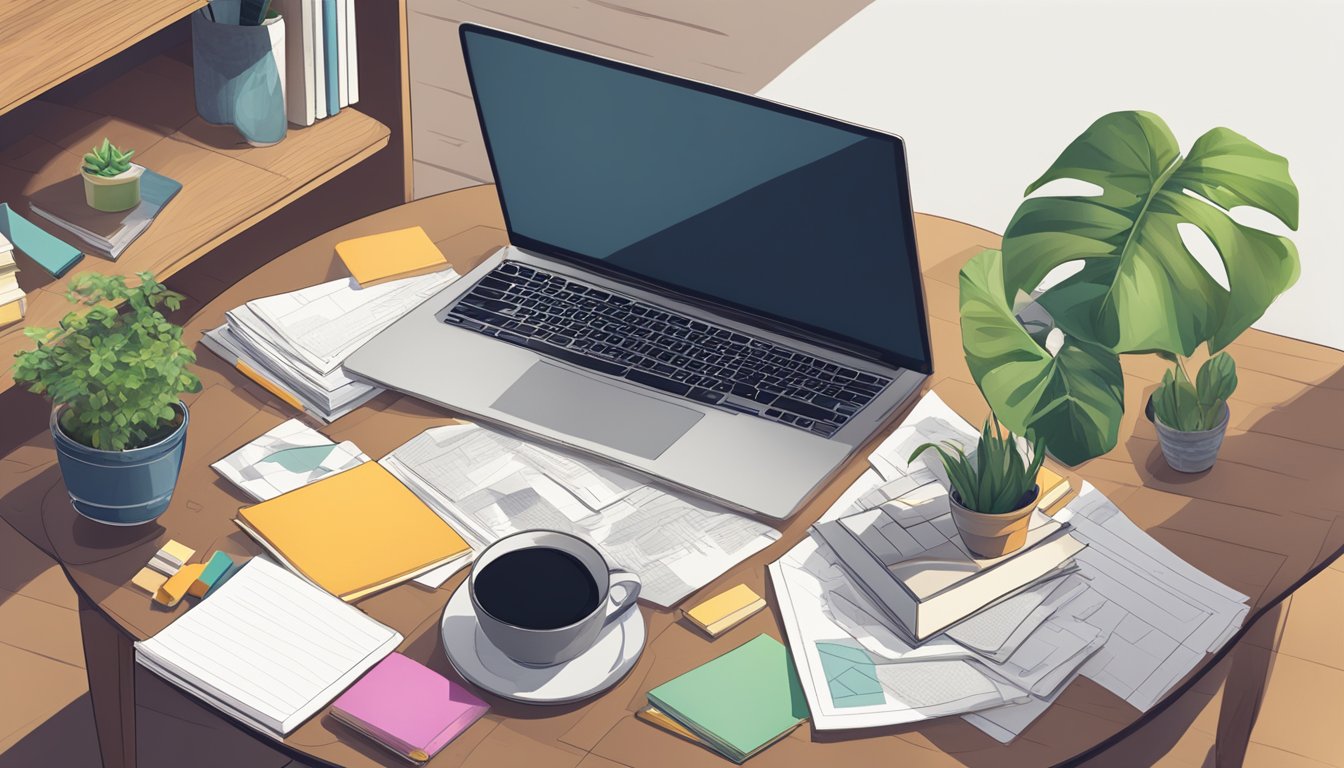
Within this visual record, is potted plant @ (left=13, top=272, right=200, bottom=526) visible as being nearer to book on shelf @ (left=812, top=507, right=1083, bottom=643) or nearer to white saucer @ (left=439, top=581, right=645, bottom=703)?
white saucer @ (left=439, top=581, right=645, bottom=703)

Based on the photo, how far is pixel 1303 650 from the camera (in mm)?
2139

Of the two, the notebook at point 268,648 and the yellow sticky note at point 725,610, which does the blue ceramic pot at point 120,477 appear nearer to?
the notebook at point 268,648

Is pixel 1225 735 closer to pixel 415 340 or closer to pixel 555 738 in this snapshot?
pixel 555 738

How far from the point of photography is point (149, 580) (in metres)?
1.51

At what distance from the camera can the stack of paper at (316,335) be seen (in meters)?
1.74

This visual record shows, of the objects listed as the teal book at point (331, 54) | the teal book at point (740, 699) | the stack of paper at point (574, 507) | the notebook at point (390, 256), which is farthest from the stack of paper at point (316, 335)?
the teal book at point (331, 54)

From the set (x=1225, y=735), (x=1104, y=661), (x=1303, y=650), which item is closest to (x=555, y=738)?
(x=1104, y=661)

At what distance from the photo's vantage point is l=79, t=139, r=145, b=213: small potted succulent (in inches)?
84.7

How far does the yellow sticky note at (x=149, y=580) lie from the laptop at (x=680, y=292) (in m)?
A: 0.36

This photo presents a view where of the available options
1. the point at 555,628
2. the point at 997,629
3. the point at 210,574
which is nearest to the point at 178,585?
the point at 210,574

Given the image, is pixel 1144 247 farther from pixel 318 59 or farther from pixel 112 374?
pixel 318 59

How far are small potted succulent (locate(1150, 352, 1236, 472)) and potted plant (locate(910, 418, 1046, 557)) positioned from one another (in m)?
0.24

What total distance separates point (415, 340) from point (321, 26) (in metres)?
0.85

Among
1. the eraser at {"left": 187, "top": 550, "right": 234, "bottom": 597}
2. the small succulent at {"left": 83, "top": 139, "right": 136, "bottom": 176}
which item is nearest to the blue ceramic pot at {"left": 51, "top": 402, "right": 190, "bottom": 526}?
the eraser at {"left": 187, "top": 550, "right": 234, "bottom": 597}
